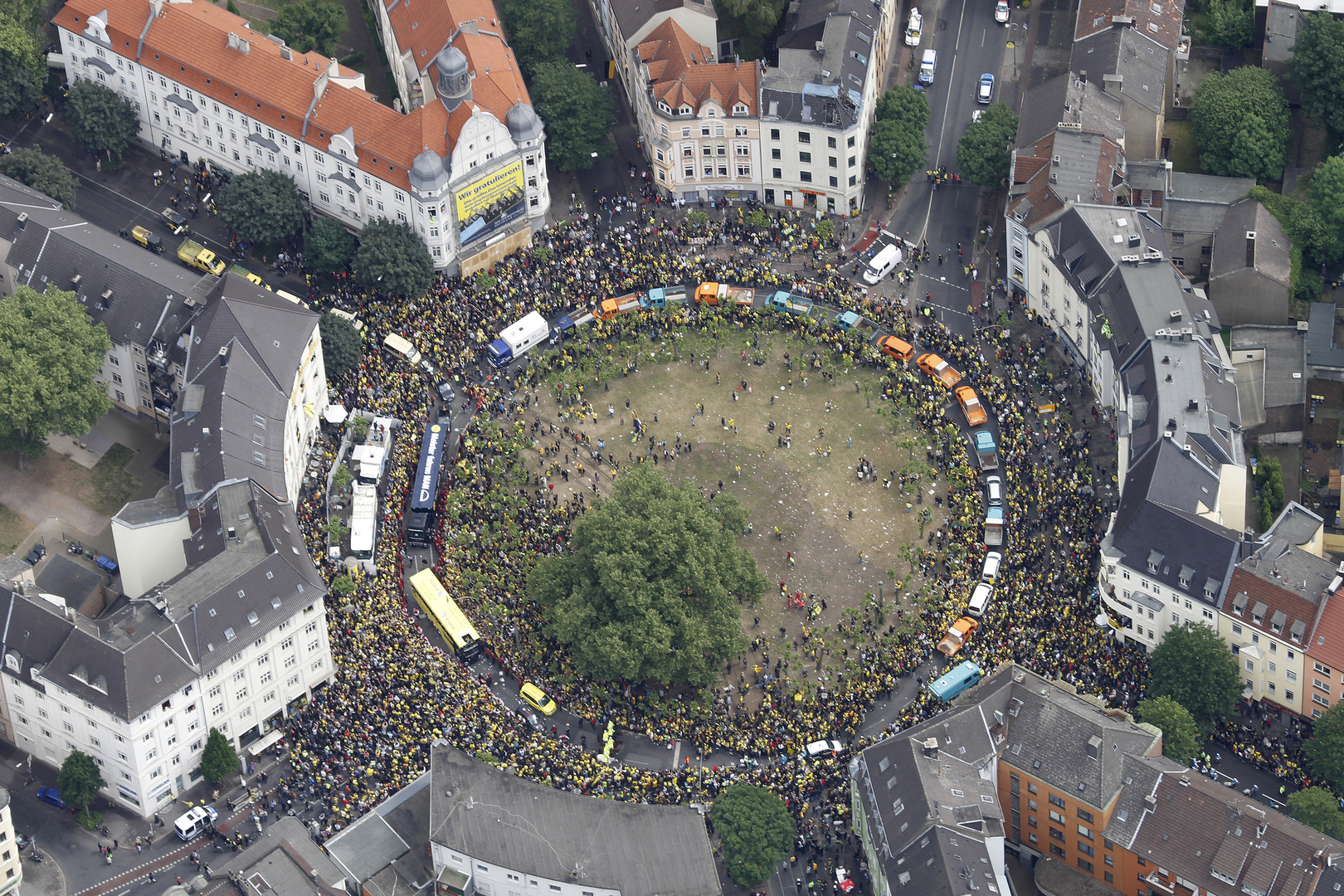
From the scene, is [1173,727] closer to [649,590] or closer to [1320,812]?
[1320,812]

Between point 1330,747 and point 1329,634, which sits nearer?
point 1330,747

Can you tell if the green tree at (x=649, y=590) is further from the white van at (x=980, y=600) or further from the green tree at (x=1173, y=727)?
the green tree at (x=1173, y=727)

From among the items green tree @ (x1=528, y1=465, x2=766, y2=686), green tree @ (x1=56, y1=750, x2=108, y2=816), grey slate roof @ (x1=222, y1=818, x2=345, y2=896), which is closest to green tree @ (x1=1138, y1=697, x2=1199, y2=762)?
green tree @ (x1=528, y1=465, x2=766, y2=686)

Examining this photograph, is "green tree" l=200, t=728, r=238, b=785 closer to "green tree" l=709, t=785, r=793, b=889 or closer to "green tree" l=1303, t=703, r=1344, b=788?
"green tree" l=709, t=785, r=793, b=889

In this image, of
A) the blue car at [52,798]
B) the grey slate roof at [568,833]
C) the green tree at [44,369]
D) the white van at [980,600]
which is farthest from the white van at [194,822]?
the white van at [980,600]

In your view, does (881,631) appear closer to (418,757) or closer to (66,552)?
(418,757)

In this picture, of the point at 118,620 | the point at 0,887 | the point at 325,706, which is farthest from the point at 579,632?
the point at 0,887

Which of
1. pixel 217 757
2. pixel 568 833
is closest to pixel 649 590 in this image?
pixel 568 833
